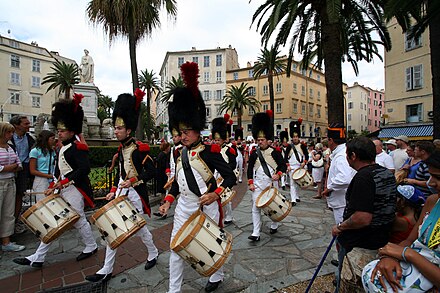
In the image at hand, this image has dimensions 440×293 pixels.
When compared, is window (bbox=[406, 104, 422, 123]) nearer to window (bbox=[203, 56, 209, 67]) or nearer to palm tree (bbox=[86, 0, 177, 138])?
palm tree (bbox=[86, 0, 177, 138])

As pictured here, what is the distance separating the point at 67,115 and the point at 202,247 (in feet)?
10.8

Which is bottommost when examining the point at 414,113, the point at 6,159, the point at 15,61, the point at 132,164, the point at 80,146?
the point at 132,164

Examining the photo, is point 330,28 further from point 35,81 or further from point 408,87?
point 35,81

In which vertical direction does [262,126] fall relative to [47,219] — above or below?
above

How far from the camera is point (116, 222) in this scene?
337 cm

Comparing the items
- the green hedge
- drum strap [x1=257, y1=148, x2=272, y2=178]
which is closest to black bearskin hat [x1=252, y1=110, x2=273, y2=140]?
drum strap [x1=257, y1=148, x2=272, y2=178]

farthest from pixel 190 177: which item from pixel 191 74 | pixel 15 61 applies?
pixel 15 61

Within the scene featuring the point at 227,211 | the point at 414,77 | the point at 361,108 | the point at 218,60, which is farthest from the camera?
the point at 361,108

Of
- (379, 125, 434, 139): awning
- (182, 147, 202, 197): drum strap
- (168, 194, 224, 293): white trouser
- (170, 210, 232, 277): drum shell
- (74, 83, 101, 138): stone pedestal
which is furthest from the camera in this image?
(379, 125, 434, 139): awning

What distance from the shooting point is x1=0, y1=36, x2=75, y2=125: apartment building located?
146ft

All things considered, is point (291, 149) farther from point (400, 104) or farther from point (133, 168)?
point (400, 104)

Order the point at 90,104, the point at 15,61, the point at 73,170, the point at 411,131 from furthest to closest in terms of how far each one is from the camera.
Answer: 1. the point at 15,61
2. the point at 411,131
3. the point at 90,104
4. the point at 73,170

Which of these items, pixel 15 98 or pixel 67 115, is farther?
pixel 15 98

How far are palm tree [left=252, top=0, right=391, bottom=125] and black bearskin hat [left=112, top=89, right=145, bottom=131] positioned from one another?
6576 mm
